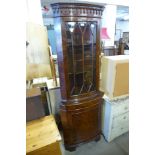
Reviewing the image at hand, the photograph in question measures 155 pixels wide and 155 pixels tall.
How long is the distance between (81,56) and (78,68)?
141 millimetres

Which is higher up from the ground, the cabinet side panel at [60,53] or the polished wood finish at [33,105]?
the cabinet side panel at [60,53]

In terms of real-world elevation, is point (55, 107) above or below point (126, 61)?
below

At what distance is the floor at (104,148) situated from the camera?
1809mm

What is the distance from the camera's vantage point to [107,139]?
198 centimetres

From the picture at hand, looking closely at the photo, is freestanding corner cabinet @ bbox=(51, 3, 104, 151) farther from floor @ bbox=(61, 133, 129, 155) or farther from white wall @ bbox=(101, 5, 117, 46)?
white wall @ bbox=(101, 5, 117, 46)

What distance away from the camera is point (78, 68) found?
1.60 m

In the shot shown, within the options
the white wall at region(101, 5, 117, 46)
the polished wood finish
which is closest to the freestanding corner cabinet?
the polished wood finish

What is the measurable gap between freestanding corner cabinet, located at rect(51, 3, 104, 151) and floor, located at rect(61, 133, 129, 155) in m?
0.09

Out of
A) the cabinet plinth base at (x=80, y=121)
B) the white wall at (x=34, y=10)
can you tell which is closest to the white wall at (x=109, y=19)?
the white wall at (x=34, y=10)

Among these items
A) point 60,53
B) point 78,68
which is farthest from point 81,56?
point 60,53

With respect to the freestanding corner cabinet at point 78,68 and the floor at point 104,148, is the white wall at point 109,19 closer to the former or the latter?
the freestanding corner cabinet at point 78,68
